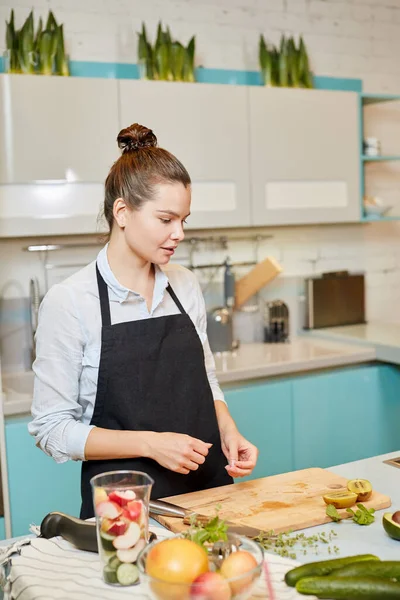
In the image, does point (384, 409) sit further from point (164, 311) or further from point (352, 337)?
point (164, 311)

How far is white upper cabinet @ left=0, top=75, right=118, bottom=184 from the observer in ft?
10.3

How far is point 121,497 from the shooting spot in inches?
50.8

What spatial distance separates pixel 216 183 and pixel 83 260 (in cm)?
72

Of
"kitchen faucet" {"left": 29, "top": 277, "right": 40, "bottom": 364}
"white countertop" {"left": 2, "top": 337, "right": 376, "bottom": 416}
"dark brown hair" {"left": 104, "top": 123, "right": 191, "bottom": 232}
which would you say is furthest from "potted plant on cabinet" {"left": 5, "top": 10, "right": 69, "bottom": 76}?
"dark brown hair" {"left": 104, "top": 123, "right": 191, "bottom": 232}

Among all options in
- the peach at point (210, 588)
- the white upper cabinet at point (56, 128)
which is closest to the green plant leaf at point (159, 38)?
the white upper cabinet at point (56, 128)

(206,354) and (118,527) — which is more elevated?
(206,354)

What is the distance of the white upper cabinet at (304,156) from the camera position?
3701mm

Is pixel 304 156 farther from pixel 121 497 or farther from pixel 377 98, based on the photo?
pixel 121 497

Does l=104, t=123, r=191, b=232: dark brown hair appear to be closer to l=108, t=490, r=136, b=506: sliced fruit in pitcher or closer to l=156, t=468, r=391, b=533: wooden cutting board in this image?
l=156, t=468, r=391, b=533: wooden cutting board

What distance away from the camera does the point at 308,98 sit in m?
3.81

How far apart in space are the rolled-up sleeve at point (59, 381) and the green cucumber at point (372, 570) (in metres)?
0.72

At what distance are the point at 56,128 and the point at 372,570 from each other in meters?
2.38

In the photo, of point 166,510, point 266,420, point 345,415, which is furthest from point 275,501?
point 345,415

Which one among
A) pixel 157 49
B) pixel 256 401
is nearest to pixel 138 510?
pixel 256 401
